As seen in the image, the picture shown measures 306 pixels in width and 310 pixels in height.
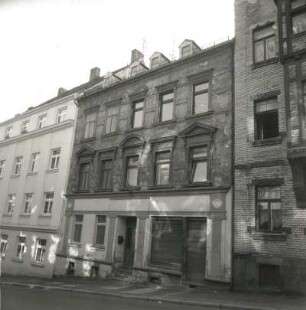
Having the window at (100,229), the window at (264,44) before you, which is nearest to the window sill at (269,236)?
the window at (264,44)

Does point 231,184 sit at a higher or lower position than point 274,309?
higher

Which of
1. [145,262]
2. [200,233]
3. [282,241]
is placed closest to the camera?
[282,241]

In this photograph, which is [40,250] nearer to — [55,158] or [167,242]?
[55,158]

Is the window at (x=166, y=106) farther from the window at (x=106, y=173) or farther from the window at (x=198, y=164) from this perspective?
the window at (x=106, y=173)

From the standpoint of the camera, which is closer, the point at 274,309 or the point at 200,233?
the point at 274,309

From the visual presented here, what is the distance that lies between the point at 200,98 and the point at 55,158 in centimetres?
1302

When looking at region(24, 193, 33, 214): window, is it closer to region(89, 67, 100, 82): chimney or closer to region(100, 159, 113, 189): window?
region(100, 159, 113, 189): window

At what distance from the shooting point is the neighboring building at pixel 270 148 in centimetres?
1348

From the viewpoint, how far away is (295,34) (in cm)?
1466

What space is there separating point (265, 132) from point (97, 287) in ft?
34.7

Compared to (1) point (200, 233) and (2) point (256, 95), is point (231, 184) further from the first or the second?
(2) point (256, 95)

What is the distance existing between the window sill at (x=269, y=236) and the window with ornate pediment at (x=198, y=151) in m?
3.62

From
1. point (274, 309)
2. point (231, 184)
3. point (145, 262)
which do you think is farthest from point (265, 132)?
point (145, 262)

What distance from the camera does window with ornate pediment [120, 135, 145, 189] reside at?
66.9 feet
